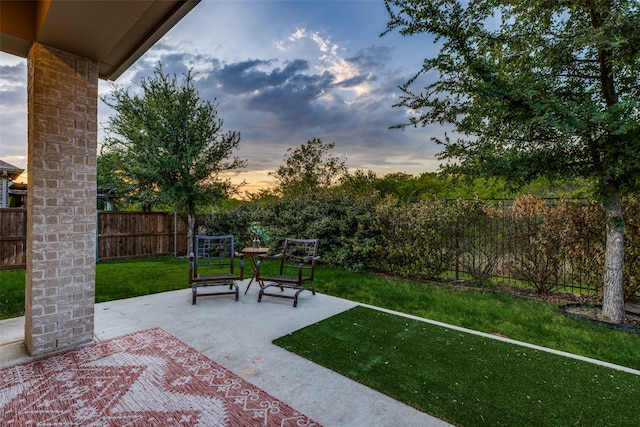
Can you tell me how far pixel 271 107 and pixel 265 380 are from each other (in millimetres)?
7853

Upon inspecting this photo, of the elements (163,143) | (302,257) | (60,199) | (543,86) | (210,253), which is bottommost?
(210,253)

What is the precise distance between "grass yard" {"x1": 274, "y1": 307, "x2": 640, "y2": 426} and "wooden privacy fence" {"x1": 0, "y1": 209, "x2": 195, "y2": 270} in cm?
766

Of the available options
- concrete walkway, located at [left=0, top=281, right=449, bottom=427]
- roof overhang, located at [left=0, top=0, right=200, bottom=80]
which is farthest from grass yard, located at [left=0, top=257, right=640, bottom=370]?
roof overhang, located at [left=0, top=0, right=200, bottom=80]

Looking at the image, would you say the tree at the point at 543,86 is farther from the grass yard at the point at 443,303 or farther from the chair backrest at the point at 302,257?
the chair backrest at the point at 302,257

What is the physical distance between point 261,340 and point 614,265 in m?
4.69

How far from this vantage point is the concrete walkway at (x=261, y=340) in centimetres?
200

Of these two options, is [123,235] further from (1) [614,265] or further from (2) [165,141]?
(1) [614,265]

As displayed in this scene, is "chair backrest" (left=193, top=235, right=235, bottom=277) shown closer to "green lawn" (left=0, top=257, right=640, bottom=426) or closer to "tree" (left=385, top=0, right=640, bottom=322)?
"green lawn" (left=0, top=257, right=640, bottom=426)

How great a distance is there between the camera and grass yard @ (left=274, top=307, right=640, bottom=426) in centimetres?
202

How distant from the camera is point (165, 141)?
8867 millimetres

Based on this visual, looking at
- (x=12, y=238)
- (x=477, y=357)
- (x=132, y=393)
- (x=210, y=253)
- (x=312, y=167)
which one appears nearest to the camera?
(x=132, y=393)

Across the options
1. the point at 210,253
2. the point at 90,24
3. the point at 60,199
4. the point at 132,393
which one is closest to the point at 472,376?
the point at 132,393

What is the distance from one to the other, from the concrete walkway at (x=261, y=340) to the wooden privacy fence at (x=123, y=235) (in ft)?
16.1

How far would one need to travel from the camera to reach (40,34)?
95.4 inches
